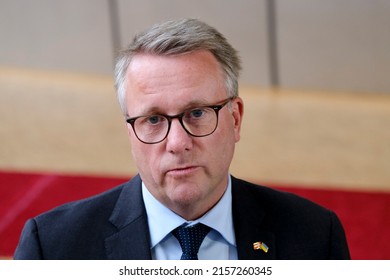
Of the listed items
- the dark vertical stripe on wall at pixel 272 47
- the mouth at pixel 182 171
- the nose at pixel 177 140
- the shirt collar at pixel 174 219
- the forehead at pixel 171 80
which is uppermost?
the forehead at pixel 171 80

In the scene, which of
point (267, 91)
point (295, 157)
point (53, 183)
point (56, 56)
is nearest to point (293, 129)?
point (295, 157)

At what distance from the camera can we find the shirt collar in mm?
1783

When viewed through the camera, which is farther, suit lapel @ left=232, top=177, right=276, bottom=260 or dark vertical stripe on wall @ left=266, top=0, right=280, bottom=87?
dark vertical stripe on wall @ left=266, top=0, right=280, bottom=87

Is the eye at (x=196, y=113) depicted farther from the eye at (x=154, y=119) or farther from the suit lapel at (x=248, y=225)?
the suit lapel at (x=248, y=225)

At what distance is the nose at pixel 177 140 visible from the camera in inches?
65.1

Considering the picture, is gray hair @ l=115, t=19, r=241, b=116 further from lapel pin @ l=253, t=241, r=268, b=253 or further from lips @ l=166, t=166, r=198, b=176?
lapel pin @ l=253, t=241, r=268, b=253

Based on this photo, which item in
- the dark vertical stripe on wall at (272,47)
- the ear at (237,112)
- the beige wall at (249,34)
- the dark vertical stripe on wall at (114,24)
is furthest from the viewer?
the dark vertical stripe on wall at (114,24)

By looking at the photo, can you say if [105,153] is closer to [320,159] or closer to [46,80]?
[320,159]

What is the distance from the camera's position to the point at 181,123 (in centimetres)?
167

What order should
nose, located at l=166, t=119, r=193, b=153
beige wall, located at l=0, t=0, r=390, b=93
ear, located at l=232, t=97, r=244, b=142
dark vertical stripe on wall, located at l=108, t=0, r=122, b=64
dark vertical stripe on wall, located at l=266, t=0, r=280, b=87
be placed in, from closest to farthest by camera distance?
nose, located at l=166, t=119, r=193, b=153, ear, located at l=232, t=97, r=244, b=142, beige wall, located at l=0, t=0, r=390, b=93, dark vertical stripe on wall, located at l=266, t=0, r=280, b=87, dark vertical stripe on wall, located at l=108, t=0, r=122, b=64

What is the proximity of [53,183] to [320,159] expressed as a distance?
152 centimetres

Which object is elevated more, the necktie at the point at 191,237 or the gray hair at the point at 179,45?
the gray hair at the point at 179,45

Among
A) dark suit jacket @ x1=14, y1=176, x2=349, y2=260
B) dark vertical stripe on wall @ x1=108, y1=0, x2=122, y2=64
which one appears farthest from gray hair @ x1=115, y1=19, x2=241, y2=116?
dark vertical stripe on wall @ x1=108, y1=0, x2=122, y2=64

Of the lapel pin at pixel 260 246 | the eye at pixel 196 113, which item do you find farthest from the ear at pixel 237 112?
the lapel pin at pixel 260 246
